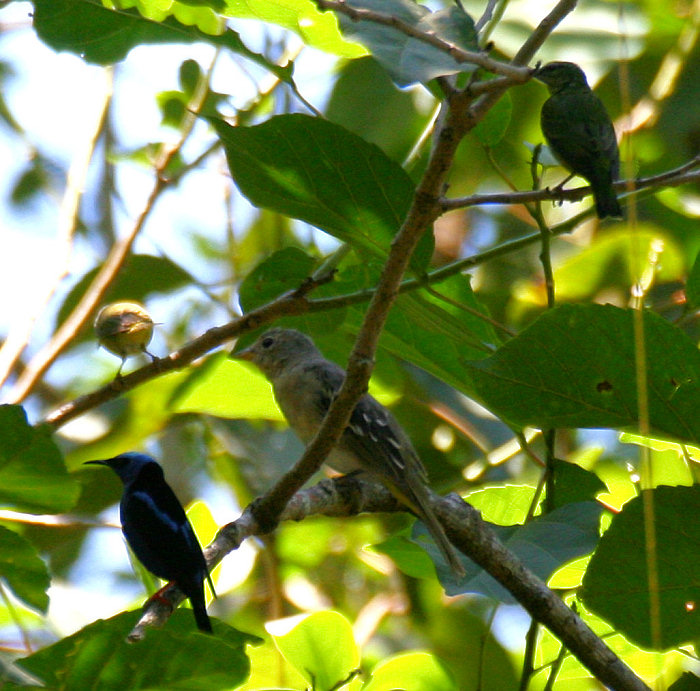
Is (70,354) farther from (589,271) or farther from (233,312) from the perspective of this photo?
(589,271)

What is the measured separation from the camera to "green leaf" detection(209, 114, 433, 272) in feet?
7.28

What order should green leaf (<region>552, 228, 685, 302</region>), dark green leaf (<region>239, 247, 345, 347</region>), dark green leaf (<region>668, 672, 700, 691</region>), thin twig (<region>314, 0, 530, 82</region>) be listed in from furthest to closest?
green leaf (<region>552, 228, 685, 302</region>), dark green leaf (<region>239, 247, 345, 347</region>), dark green leaf (<region>668, 672, 700, 691</region>), thin twig (<region>314, 0, 530, 82</region>)

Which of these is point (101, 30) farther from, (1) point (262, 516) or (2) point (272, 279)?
(1) point (262, 516)

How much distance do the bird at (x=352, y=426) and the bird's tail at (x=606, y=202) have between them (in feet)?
2.85

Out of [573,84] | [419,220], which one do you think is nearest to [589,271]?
[573,84]

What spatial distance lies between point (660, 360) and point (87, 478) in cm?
231

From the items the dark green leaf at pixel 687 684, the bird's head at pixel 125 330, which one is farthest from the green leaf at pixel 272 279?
the dark green leaf at pixel 687 684

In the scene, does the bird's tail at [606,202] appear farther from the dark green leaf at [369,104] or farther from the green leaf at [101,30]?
the dark green leaf at [369,104]

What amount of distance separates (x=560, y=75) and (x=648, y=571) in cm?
206

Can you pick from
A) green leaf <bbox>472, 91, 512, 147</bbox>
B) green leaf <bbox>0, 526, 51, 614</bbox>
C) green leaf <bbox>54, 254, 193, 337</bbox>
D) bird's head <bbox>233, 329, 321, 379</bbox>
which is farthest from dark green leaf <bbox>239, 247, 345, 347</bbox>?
bird's head <bbox>233, 329, 321, 379</bbox>

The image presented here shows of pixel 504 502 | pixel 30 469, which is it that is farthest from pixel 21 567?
pixel 504 502

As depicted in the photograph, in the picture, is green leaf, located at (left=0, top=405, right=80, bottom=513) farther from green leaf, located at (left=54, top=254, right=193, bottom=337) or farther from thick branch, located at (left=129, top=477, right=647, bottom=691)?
green leaf, located at (left=54, top=254, right=193, bottom=337)

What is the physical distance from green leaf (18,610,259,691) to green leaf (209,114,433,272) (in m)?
0.99

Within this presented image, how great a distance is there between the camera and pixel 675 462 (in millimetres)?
2904
